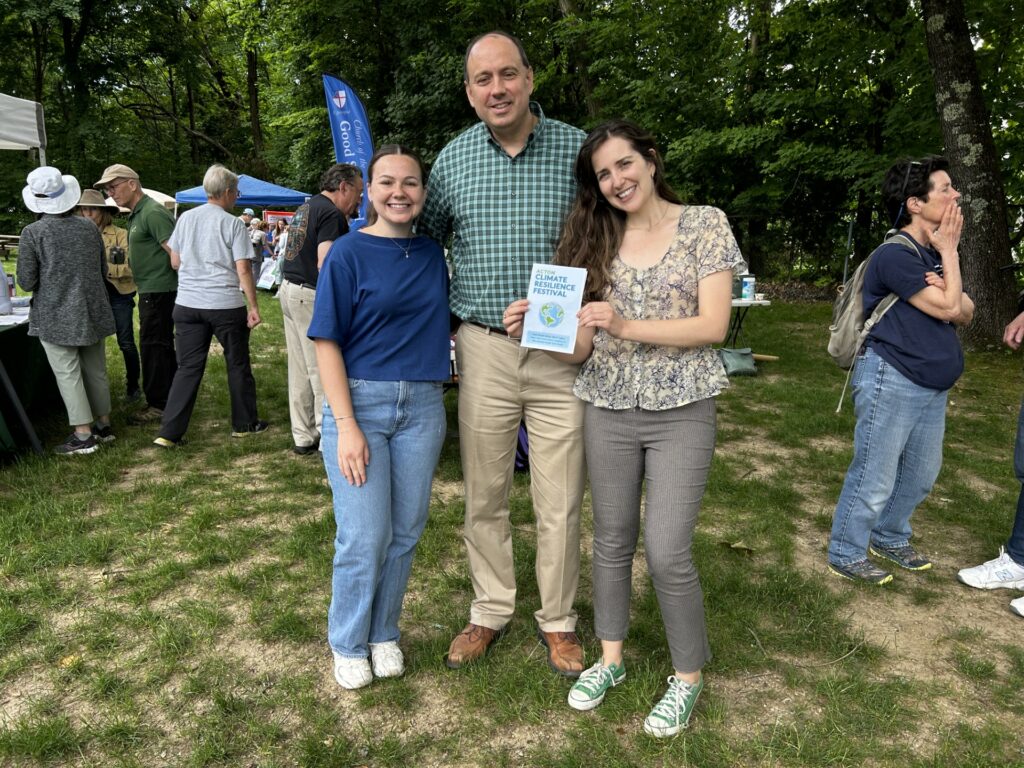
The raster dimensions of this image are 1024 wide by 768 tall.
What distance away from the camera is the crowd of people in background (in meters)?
2.09

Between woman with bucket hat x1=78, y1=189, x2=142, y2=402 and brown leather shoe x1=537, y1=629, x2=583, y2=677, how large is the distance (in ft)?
15.5

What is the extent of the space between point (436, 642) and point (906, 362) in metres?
2.23

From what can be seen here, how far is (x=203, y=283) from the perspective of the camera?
4.90 meters

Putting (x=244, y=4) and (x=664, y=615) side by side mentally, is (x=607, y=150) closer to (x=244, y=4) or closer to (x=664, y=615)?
(x=664, y=615)

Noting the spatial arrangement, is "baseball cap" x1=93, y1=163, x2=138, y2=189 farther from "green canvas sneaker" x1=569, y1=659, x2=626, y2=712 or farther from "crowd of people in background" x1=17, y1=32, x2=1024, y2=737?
"green canvas sneaker" x1=569, y1=659, x2=626, y2=712

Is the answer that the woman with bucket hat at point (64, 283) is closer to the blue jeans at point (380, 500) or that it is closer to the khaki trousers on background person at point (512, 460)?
the blue jeans at point (380, 500)

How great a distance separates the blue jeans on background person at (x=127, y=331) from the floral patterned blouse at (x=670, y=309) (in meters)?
5.18

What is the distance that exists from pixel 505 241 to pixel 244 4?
2487 cm

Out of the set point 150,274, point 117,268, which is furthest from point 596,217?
point 117,268

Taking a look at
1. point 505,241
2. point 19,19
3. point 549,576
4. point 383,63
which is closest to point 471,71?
point 505,241

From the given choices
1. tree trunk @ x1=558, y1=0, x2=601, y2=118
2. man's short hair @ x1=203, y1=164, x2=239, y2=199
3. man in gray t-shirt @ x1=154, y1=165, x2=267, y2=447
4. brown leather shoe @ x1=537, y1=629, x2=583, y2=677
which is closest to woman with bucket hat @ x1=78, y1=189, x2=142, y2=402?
man in gray t-shirt @ x1=154, y1=165, x2=267, y2=447

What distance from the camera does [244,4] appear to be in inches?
886

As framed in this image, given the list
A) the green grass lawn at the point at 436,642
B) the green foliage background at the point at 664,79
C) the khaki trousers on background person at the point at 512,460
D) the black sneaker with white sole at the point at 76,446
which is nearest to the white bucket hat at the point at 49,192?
the black sneaker with white sole at the point at 76,446

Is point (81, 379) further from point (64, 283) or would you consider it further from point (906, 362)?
point (906, 362)
